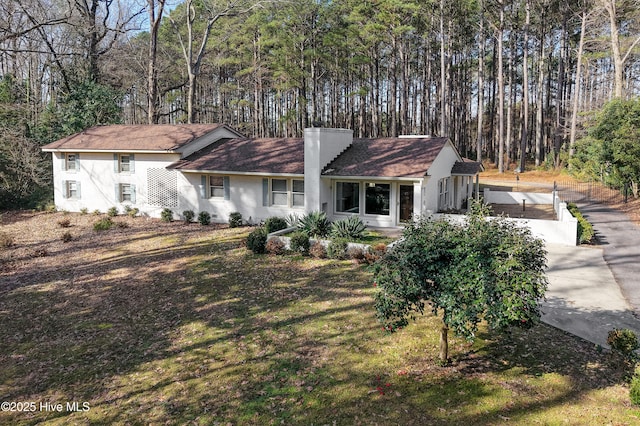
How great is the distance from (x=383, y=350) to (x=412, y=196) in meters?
11.7

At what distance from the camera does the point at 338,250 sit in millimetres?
15758

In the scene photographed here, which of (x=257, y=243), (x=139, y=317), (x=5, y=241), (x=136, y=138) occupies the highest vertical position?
(x=136, y=138)

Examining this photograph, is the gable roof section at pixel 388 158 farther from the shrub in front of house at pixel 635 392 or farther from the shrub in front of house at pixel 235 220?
the shrub in front of house at pixel 635 392

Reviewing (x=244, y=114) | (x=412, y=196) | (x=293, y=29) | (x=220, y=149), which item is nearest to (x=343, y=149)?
(x=412, y=196)

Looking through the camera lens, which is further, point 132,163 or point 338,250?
point 132,163

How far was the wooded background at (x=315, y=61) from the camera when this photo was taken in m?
30.6

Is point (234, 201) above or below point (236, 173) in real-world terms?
below

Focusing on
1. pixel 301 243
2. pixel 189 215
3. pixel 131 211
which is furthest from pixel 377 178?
pixel 131 211

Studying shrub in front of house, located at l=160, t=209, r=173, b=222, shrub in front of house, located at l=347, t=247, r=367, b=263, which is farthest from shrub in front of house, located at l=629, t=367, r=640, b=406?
shrub in front of house, located at l=160, t=209, r=173, b=222

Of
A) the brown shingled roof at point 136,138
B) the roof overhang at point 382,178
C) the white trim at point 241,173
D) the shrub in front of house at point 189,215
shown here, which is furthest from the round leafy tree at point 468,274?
the brown shingled roof at point 136,138

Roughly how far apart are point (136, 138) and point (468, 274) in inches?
915

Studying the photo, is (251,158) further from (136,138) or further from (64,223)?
(64,223)

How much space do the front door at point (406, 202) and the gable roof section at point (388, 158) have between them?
986 millimetres

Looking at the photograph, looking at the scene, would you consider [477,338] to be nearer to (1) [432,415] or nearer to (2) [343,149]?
(1) [432,415]
